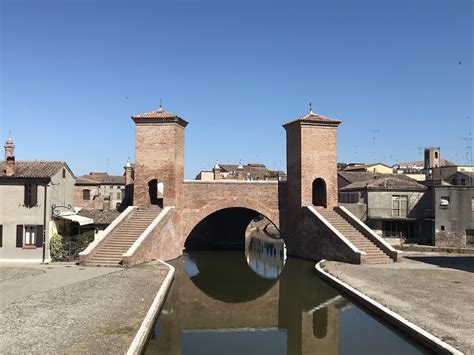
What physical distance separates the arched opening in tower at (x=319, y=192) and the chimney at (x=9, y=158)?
686 inches

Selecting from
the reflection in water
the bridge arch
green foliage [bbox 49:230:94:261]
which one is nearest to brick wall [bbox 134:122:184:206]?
the bridge arch

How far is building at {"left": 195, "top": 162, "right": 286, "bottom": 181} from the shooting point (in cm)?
6084

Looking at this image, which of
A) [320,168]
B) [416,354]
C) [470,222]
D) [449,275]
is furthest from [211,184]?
[416,354]

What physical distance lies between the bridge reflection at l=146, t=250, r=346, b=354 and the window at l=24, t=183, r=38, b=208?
26.0ft

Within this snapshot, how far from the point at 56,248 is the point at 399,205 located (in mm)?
22522

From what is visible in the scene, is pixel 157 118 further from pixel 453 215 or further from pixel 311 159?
pixel 453 215

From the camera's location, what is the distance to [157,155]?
2747 centimetres

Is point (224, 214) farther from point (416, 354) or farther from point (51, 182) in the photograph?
point (416, 354)

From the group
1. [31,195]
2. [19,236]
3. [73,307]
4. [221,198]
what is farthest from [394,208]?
[73,307]

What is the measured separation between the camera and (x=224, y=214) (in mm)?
38781

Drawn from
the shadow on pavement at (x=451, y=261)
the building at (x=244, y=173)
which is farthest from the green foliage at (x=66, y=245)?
the building at (x=244, y=173)

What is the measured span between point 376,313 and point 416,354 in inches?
121

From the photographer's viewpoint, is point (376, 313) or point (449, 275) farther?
point (449, 275)

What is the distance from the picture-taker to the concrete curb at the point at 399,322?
10.1m
